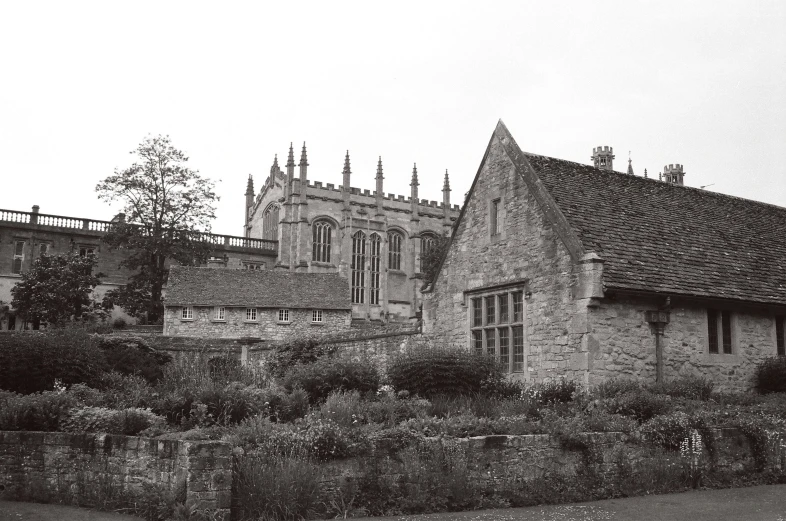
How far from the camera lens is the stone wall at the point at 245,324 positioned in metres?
42.8

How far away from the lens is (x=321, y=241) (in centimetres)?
7225

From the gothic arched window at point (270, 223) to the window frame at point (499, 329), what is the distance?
53.8m

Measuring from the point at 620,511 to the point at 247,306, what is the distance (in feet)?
117

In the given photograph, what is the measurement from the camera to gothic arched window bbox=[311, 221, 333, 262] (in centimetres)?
7181

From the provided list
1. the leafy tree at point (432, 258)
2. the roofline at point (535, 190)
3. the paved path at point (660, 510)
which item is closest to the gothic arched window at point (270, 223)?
the leafy tree at point (432, 258)

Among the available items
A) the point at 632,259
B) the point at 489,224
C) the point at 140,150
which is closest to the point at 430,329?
→ the point at 489,224

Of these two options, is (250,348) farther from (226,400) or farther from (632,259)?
(226,400)

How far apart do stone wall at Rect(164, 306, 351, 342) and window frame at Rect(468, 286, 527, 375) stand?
22017 mm

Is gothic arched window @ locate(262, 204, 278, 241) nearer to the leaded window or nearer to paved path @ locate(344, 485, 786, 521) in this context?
the leaded window

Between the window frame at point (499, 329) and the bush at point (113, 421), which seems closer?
the bush at point (113, 421)

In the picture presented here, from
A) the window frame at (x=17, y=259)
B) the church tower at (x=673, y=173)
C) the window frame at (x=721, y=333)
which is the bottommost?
the window frame at (x=721, y=333)

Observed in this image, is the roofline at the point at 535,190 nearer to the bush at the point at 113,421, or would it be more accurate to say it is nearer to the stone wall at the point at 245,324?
the bush at the point at 113,421

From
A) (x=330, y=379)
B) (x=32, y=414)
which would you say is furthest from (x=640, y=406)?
(x=32, y=414)

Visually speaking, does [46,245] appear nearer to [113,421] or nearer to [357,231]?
[357,231]
